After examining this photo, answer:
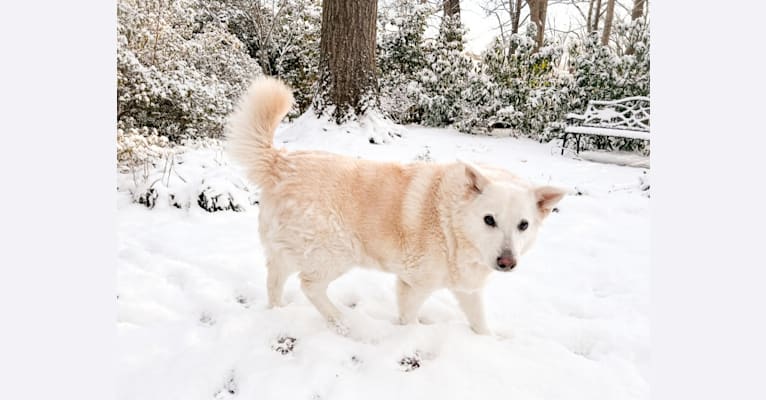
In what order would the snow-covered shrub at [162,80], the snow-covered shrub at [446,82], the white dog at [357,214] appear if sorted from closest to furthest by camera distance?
the white dog at [357,214]
the snow-covered shrub at [162,80]
the snow-covered shrub at [446,82]

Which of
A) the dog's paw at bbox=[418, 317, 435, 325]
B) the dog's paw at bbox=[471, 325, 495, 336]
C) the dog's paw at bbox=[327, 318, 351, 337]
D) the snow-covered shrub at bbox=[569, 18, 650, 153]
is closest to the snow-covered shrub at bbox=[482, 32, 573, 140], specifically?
the snow-covered shrub at bbox=[569, 18, 650, 153]

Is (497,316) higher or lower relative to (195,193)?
lower

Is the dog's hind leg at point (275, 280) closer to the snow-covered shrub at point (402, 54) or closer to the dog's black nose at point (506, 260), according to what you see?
the dog's black nose at point (506, 260)

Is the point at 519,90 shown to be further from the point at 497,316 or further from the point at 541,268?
the point at 497,316

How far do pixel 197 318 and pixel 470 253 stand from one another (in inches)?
65.0

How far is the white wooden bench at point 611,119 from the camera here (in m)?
7.92

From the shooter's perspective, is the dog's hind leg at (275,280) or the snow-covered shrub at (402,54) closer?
the dog's hind leg at (275,280)

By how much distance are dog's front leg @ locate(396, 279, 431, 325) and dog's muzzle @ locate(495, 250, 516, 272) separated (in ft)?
1.75

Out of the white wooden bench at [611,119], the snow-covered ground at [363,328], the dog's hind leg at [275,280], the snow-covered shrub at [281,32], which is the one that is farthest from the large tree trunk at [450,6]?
the dog's hind leg at [275,280]

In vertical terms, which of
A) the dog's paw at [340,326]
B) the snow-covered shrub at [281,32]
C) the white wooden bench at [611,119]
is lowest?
A: the dog's paw at [340,326]

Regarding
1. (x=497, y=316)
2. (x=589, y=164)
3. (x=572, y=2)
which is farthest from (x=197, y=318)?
(x=572, y=2)

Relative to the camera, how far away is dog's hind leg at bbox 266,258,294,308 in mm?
2666

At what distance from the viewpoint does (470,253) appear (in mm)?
2408

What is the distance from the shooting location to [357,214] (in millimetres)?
2504
